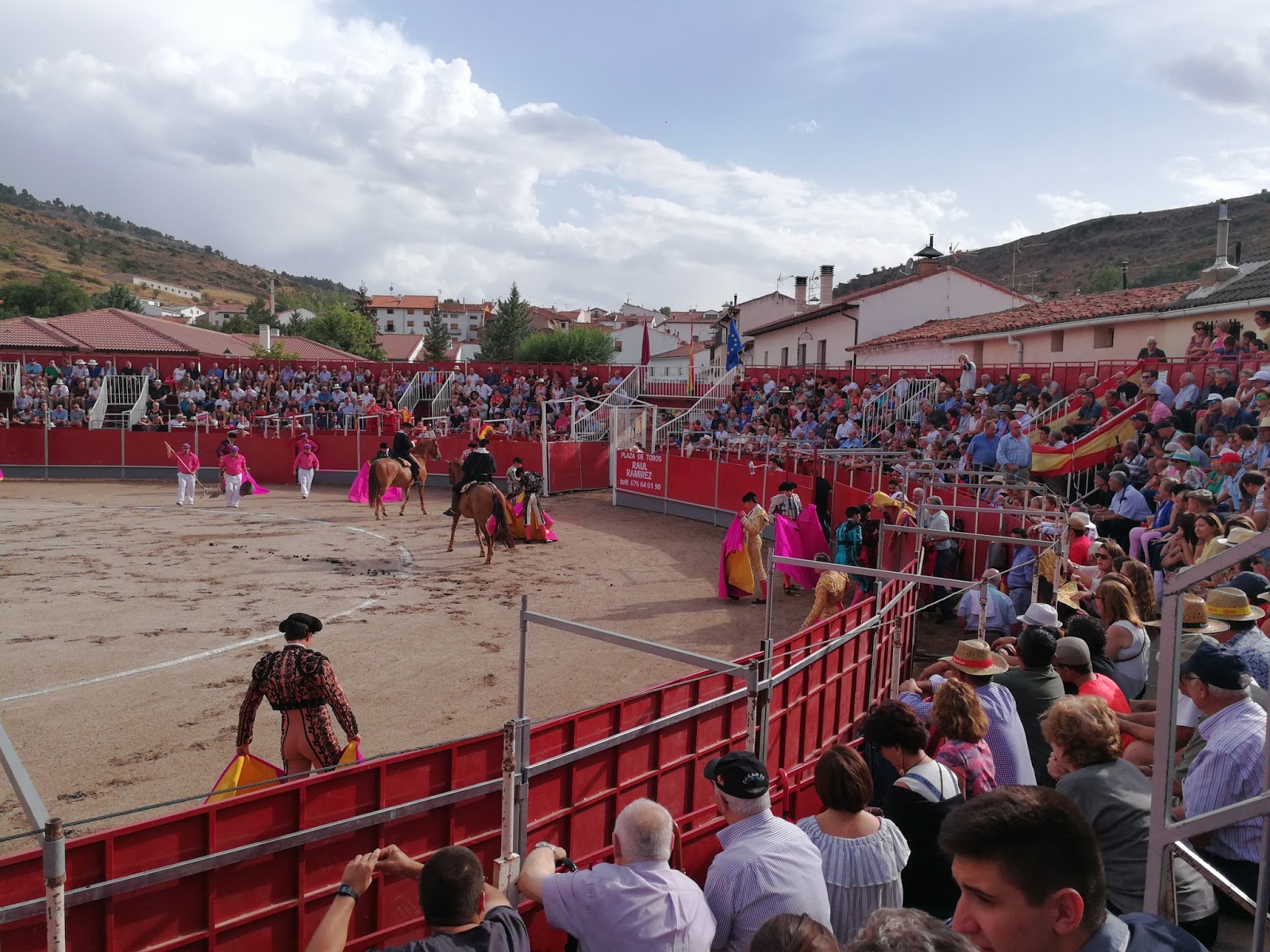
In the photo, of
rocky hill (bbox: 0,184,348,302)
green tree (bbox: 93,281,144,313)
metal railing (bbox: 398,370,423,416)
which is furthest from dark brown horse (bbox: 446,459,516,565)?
rocky hill (bbox: 0,184,348,302)

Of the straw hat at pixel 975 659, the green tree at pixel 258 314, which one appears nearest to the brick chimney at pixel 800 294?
the straw hat at pixel 975 659

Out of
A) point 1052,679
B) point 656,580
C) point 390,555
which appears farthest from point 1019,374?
point 1052,679

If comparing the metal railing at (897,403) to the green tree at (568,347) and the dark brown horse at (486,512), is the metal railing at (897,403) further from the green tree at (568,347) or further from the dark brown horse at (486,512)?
the green tree at (568,347)

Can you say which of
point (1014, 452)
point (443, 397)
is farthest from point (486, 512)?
point (443, 397)

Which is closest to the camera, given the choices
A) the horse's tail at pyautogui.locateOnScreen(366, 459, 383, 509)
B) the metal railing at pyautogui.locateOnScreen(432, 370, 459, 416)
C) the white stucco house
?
the horse's tail at pyautogui.locateOnScreen(366, 459, 383, 509)

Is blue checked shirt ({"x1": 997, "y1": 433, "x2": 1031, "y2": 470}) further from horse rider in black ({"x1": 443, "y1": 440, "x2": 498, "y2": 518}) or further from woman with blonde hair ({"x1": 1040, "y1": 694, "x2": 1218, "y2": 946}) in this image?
woman with blonde hair ({"x1": 1040, "y1": 694, "x2": 1218, "y2": 946})

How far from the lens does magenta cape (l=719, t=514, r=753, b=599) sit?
14336 millimetres

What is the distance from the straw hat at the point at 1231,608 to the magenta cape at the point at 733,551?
9.21 meters

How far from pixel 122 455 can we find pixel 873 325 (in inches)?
1028

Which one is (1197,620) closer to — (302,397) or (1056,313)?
(1056,313)

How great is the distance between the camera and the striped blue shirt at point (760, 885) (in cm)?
349

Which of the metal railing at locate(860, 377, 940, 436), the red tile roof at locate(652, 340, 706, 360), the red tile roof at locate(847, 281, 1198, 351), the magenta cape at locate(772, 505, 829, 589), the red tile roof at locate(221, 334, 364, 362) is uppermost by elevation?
the red tile roof at locate(652, 340, 706, 360)

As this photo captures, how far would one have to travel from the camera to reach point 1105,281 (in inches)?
2542

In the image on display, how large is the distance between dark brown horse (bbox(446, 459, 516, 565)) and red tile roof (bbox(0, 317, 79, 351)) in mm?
34113
